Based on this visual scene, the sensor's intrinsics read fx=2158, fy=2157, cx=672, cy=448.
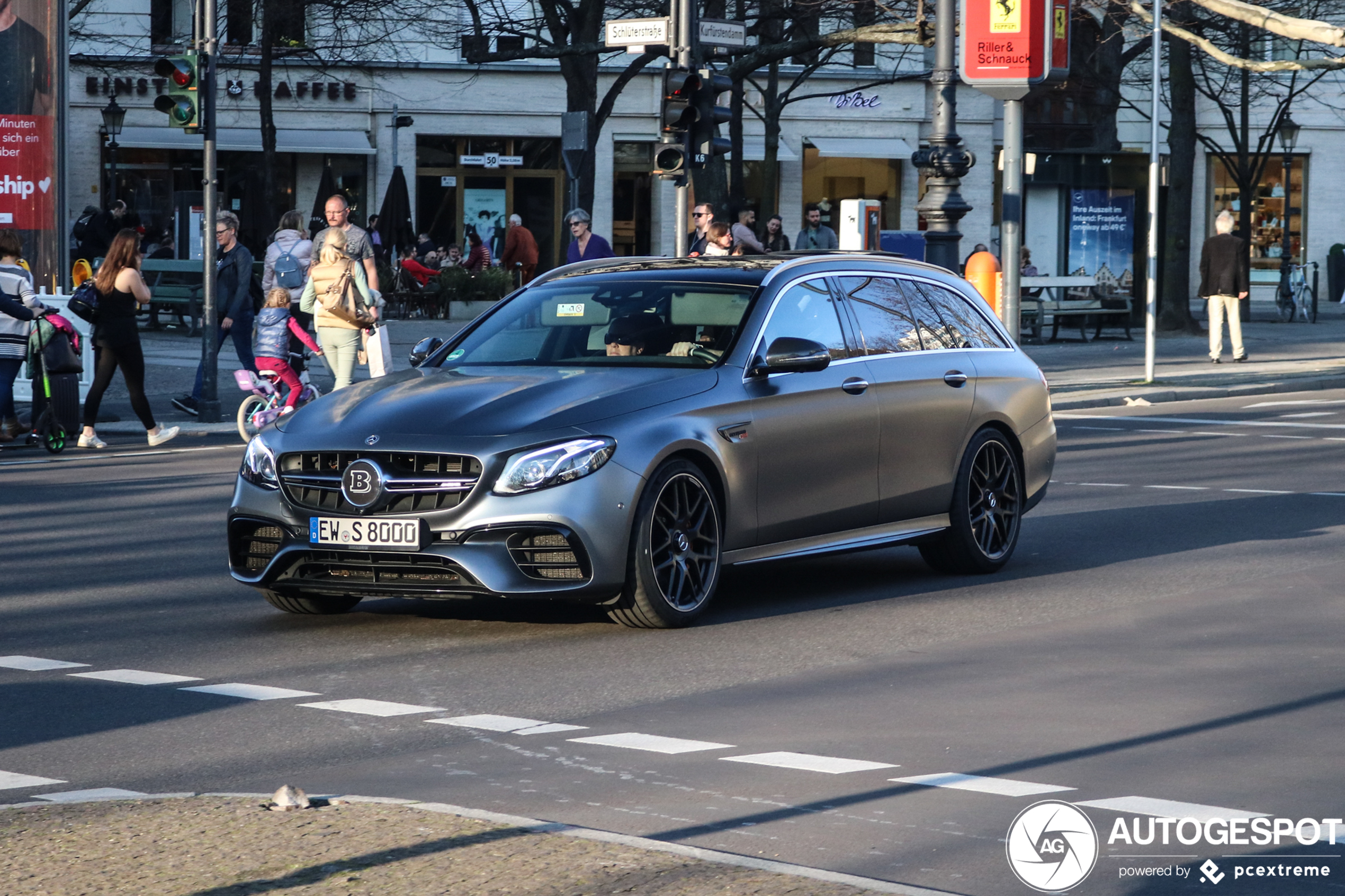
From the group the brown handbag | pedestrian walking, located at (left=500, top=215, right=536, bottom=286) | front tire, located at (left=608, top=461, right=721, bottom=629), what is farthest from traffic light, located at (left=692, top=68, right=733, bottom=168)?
pedestrian walking, located at (left=500, top=215, right=536, bottom=286)

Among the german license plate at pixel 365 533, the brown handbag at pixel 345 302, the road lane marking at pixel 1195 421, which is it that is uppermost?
the brown handbag at pixel 345 302

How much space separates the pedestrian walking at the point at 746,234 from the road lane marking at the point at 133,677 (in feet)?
43.4

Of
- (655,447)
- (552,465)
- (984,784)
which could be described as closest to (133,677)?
(552,465)

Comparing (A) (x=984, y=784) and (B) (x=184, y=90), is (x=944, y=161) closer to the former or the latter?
(B) (x=184, y=90)

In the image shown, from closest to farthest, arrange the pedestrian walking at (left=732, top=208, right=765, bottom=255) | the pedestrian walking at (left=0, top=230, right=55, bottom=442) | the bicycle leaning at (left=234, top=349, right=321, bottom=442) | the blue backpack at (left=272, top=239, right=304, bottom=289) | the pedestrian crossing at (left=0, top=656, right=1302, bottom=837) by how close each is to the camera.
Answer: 1. the pedestrian crossing at (left=0, top=656, right=1302, bottom=837)
2. the pedestrian walking at (left=0, top=230, right=55, bottom=442)
3. the bicycle leaning at (left=234, top=349, right=321, bottom=442)
4. the blue backpack at (left=272, top=239, right=304, bottom=289)
5. the pedestrian walking at (left=732, top=208, right=765, bottom=255)

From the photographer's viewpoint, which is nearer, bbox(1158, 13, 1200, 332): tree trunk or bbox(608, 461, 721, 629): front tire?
bbox(608, 461, 721, 629): front tire

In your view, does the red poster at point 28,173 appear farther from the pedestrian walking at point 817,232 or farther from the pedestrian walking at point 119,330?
the pedestrian walking at point 817,232

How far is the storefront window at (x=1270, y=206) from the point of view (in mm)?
57062

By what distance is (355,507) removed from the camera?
28.6 ft

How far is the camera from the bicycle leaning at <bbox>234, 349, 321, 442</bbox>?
18094mm

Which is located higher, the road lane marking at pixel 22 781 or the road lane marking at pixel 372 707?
the road lane marking at pixel 22 781

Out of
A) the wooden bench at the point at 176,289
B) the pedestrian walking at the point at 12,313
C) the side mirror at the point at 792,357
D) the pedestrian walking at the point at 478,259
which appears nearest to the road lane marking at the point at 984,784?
the side mirror at the point at 792,357

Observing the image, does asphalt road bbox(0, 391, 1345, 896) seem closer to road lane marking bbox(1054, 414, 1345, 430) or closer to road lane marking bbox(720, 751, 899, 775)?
road lane marking bbox(720, 751, 899, 775)

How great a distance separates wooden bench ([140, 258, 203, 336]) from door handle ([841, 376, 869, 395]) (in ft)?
74.2
